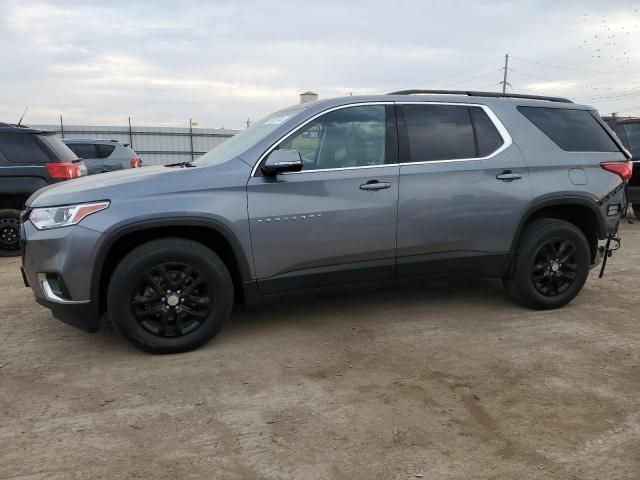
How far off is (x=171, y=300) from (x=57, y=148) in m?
4.74

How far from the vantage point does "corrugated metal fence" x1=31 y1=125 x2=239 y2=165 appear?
21609 mm

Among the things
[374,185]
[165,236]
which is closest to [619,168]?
[374,185]

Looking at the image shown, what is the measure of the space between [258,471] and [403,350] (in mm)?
1681

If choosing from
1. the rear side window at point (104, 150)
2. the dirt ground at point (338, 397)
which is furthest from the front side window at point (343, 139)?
the rear side window at point (104, 150)

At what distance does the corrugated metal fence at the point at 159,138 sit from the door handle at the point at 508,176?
19231 millimetres

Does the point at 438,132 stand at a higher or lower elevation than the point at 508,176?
higher

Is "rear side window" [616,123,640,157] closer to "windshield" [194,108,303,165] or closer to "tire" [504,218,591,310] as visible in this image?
"tire" [504,218,591,310]

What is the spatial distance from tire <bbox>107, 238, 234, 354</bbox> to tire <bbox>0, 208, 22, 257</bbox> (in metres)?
4.41

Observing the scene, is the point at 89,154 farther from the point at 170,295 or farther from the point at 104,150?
the point at 170,295

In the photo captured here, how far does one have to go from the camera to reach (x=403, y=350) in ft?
12.8

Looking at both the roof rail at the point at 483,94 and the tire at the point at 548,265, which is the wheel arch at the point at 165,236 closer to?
the roof rail at the point at 483,94

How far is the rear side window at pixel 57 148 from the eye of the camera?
7.21 m

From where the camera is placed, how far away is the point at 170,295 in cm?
368

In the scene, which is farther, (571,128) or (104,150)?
(104,150)
